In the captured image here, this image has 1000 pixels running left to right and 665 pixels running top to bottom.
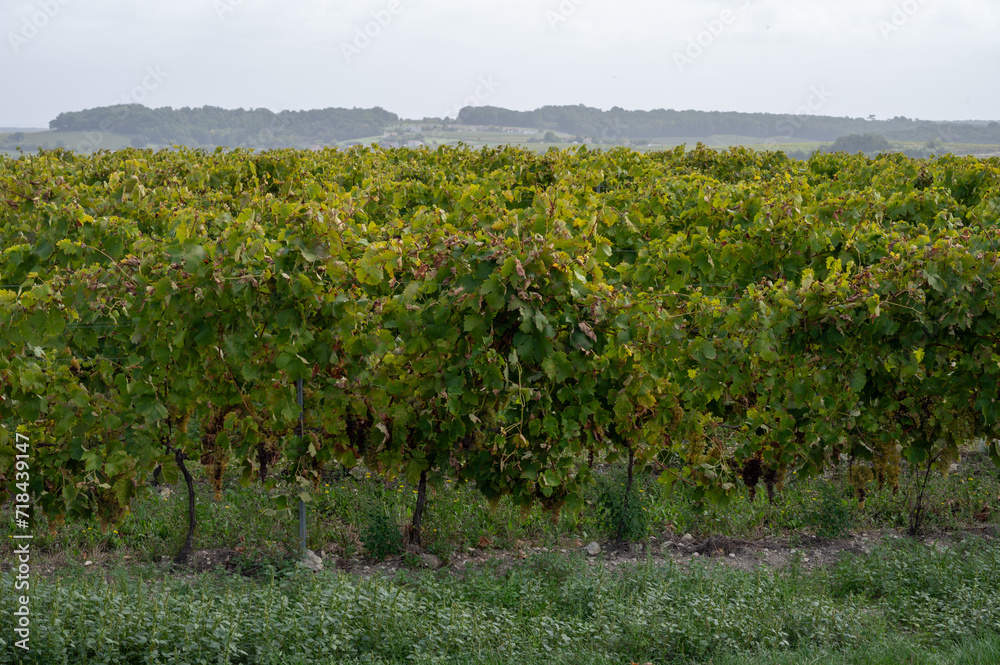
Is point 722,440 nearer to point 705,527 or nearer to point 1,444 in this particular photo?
point 705,527

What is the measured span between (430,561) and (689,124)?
98139 millimetres

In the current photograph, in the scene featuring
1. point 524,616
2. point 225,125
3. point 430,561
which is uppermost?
point 225,125

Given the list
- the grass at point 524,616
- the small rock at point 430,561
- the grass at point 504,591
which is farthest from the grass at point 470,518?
the grass at point 524,616

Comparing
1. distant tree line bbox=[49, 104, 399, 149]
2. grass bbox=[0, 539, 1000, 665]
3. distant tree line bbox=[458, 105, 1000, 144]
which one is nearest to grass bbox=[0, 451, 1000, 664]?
grass bbox=[0, 539, 1000, 665]

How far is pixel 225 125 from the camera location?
7706 centimetres

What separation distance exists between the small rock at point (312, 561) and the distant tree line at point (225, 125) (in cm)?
6878

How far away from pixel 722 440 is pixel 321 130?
85529 mm

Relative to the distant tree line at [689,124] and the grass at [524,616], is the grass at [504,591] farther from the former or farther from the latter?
the distant tree line at [689,124]

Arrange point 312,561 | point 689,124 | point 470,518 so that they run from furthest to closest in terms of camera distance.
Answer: point 689,124
point 470,518
point 312,561

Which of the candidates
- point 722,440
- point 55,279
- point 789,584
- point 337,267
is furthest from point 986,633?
point 55,279

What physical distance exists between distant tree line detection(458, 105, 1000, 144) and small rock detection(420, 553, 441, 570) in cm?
8476

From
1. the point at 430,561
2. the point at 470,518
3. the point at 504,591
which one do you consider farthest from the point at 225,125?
the point at 504,591

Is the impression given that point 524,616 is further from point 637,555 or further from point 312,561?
point 312,561

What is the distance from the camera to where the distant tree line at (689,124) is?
89625mm
